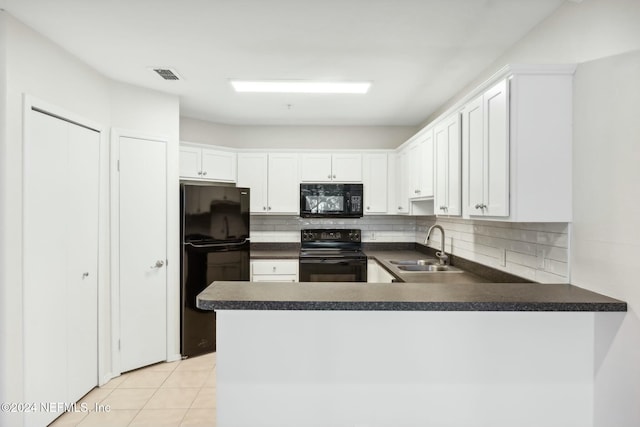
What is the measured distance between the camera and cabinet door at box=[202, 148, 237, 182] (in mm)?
3912

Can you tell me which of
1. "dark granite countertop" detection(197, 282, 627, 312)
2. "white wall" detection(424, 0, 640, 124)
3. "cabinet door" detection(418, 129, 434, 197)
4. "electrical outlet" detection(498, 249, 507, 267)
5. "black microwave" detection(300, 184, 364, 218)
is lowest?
"dark granite countertop" detection(197, 282, 627, 312)

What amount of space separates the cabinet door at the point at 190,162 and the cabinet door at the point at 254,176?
51cm

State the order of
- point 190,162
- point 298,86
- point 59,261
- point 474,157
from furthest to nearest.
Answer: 1. point 190,162
2. point 298,86
3. point 59,261
4. point 474,157

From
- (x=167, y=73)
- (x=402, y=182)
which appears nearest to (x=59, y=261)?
(x=167, y=73)

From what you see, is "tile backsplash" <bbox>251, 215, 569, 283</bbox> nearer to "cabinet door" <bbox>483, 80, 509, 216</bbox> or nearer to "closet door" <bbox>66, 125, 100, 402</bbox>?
"cabinet door" <bbox>483, 80, 509, 216</bbox>

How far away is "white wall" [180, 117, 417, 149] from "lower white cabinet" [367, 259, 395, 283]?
1597mm

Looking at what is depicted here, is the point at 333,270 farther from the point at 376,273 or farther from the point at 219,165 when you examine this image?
the point at 219,165

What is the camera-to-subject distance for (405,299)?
60.5 inches

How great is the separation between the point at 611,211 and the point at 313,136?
3434 mm

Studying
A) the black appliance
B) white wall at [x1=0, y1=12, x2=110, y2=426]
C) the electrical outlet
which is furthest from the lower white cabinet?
white wall at [x1=0, y1=12, x2=110, y2=426]

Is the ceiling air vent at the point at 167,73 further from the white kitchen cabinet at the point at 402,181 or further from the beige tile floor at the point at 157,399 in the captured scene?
the beige tile floor at the point at 157,399

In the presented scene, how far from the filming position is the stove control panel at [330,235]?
14.6ft

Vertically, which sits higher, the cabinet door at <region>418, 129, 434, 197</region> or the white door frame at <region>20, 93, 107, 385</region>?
the cabinet door at <region>418, 129, 434, 197</region>

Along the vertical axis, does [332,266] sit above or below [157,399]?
above
